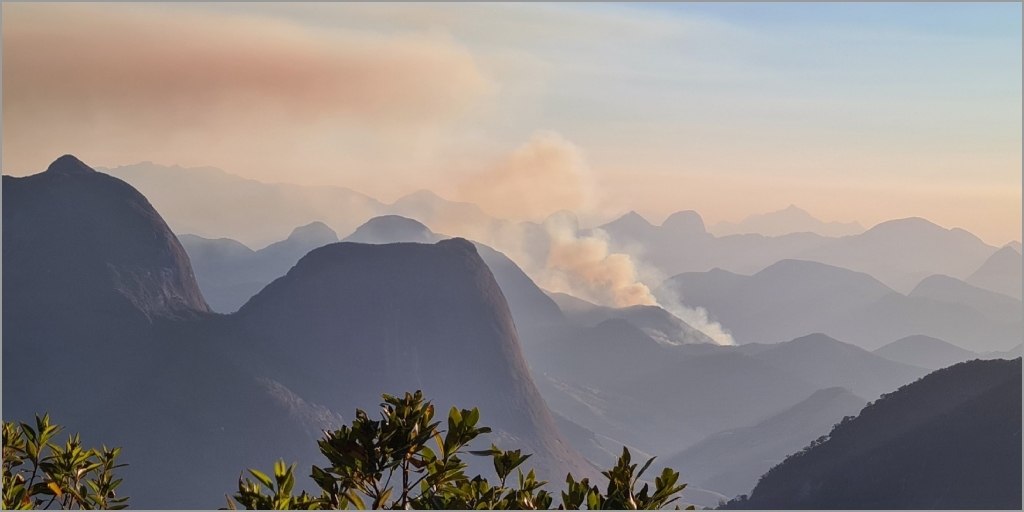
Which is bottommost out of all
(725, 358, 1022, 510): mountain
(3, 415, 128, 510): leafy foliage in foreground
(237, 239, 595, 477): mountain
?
(3, 415, 128, 510): leafy foliage in foreground

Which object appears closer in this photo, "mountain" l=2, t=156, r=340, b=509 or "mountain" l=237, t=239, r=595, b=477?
"mountain" l=2, t=156, r=340, b=509

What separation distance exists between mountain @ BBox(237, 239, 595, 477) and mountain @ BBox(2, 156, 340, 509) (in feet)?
45.0

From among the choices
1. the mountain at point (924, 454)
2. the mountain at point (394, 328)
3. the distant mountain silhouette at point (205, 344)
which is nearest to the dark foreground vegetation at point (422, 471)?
the mountain at point (924, 454)

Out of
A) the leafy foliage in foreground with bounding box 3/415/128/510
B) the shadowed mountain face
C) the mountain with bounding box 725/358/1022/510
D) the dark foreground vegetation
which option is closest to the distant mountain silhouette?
the shadowed mountain face

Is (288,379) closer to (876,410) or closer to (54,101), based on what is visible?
(54,101)

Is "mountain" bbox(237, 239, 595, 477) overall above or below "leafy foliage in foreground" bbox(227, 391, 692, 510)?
above

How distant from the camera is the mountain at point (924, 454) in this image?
83.2 meters

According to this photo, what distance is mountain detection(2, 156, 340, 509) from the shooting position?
144000 mm

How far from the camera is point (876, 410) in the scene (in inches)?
4063

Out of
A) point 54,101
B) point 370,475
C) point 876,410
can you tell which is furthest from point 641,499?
point 54,101

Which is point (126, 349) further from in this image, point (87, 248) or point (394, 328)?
point (394, 328)

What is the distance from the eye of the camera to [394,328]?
7170 inches

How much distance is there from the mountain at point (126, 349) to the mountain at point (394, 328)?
1371 cm

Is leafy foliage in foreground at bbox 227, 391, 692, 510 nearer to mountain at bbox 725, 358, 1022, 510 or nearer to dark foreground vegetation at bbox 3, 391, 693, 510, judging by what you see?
dark foreground vegetation at bbox 3, 391, 693, 510
